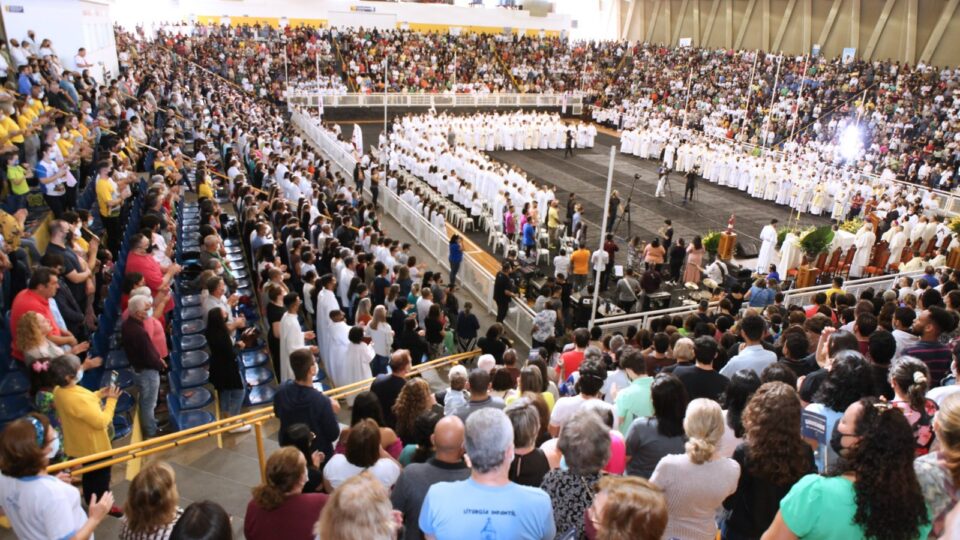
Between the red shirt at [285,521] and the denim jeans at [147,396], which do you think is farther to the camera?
the denim jeans at [147,396]

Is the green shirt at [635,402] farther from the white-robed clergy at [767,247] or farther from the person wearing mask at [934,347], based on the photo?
the white-robed clergy at [767,247]

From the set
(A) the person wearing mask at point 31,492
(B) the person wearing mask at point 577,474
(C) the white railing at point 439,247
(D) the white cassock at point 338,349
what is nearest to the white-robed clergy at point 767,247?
Answer: (C) the white railing at point 439,247

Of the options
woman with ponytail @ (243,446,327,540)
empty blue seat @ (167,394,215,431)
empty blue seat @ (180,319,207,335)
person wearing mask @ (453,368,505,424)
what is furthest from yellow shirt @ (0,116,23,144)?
woman with ponytail @ (243,446,327,540)

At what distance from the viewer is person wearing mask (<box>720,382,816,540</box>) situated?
3510 millimetres

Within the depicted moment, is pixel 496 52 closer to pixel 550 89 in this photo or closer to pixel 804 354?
pixel 550 89

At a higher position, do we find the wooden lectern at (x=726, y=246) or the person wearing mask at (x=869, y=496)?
the person wearing mask at (x=869, y=496)

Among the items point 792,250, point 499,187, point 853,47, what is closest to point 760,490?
point 792,250

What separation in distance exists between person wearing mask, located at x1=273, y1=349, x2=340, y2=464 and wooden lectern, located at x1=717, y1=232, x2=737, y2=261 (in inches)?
530

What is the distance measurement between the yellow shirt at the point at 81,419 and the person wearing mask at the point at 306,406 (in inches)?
47.3

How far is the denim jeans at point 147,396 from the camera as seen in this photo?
6.07m

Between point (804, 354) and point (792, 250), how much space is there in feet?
36.6

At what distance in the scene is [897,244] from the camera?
54.9ft

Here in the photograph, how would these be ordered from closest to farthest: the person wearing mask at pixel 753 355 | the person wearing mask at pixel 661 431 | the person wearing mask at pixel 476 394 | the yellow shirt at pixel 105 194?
the person wearing mask at pixel 661 431, the person wearing mask at pixel 476 394, the person wearing mask at pixel 753 355, the yellow shirt at pixel 105 194

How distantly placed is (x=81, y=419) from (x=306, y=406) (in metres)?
1.55
